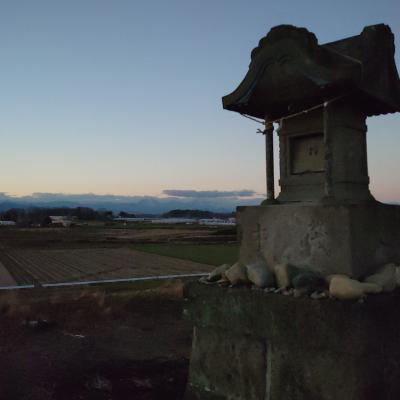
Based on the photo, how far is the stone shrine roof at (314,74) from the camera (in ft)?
14.7

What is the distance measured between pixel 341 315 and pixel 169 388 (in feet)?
10.4

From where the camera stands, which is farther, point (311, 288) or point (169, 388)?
point (169, 388)

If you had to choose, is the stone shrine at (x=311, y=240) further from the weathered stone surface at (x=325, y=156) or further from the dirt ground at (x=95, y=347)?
the dirt ground at (x=95, y=347)

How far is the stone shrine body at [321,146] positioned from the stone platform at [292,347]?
0.59m

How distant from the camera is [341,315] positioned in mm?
3799

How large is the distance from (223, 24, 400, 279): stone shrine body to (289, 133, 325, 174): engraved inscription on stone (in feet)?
0.04

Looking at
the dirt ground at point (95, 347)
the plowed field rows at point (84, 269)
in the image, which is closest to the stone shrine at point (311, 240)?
the dirt ground at point (95, 347)

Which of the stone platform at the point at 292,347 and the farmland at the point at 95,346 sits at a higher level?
the stone platform at the point at 292,347

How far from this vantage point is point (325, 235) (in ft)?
14.5

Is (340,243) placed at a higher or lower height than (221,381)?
higher

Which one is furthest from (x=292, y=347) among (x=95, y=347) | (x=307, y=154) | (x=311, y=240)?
(x=95, y=347)

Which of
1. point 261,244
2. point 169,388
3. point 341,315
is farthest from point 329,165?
point 169,388

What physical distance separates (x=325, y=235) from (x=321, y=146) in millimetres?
1224

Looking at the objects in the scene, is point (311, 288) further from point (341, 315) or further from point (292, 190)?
point (292, 190)
